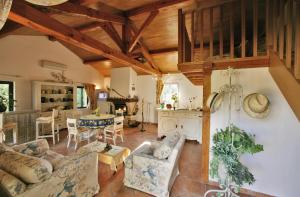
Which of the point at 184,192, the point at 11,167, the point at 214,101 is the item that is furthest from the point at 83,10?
the point at 184,192

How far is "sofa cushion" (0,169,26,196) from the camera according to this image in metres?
1.25

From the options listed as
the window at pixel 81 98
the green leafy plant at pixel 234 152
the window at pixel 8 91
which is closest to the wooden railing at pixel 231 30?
the green leafy plant at pixel 234 152

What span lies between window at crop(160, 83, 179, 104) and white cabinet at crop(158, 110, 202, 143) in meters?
2.47

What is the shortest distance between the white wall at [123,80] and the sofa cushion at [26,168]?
564cm

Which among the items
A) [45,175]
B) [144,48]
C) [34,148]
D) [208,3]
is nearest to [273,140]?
[208,3]

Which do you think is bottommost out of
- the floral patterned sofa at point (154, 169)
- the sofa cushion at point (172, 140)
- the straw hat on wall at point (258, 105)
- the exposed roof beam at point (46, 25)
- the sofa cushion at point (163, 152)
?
the floral patterned sofa at point (154, 169)

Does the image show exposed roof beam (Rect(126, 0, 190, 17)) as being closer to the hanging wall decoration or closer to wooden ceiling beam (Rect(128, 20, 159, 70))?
wooden ceiling beam (Rect(128, 20, 159, 70))

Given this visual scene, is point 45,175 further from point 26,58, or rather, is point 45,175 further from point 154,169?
point 26,58

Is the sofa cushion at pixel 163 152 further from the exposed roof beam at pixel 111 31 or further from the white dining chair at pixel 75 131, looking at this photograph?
the exposed roof beam at pixel 111 31

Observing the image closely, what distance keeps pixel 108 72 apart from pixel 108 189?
6662 mm

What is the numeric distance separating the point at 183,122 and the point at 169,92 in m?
2.90

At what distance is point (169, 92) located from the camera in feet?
24.5

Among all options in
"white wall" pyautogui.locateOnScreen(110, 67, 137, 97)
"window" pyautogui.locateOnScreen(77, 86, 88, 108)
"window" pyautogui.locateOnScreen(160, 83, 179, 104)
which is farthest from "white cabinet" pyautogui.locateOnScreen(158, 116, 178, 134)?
"window" pyautogui.locateOnScreen(77, 86, 88, 108)

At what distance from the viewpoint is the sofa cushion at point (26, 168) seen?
141 cm
